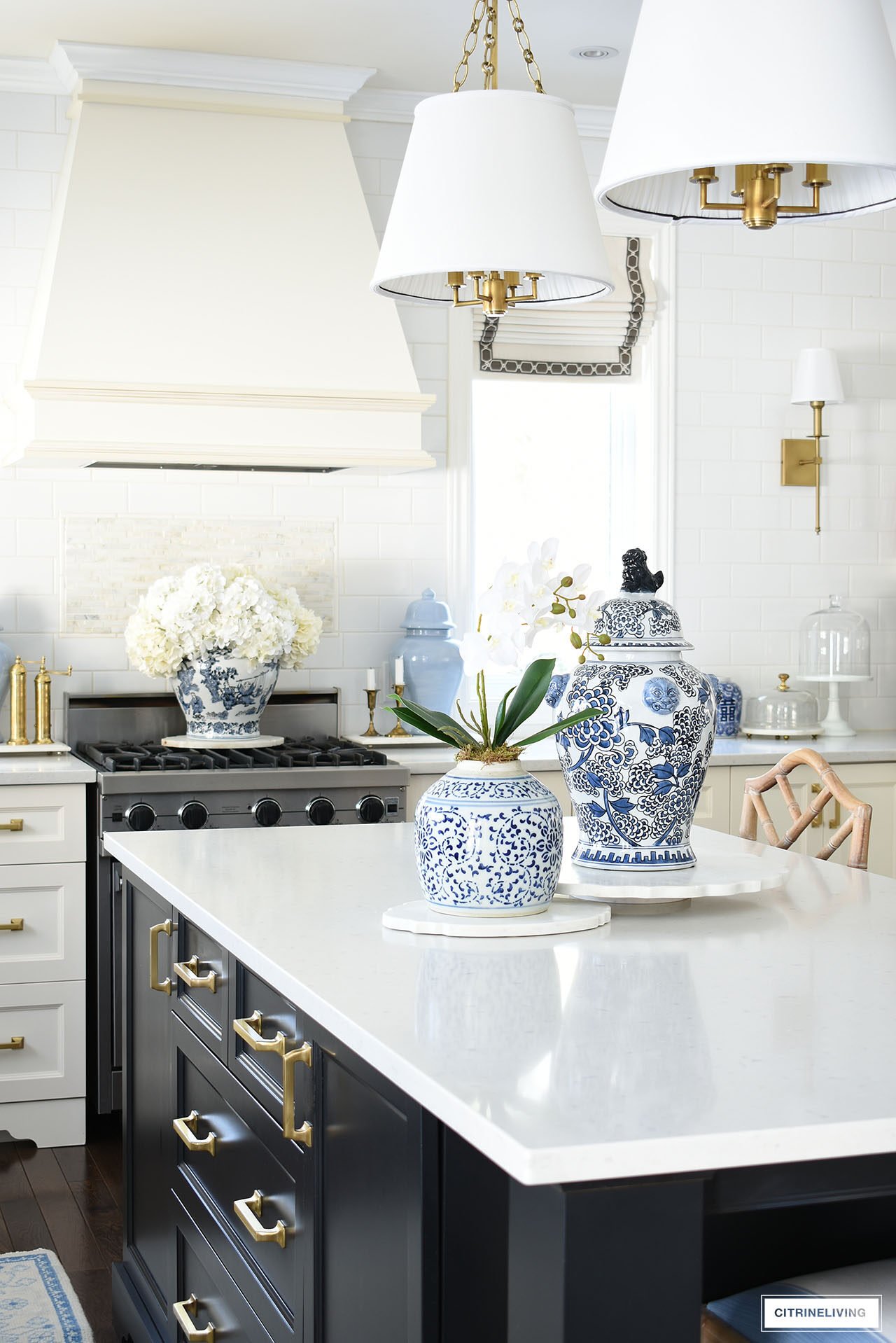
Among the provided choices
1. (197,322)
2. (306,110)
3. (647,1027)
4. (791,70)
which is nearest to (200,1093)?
(647,1027)

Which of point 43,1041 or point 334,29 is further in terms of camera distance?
point 334,29

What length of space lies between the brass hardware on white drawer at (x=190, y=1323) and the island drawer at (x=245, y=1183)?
0.45 ft

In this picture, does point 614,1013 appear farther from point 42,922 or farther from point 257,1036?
point 42,922

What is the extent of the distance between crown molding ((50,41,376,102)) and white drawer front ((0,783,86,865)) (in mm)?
2153

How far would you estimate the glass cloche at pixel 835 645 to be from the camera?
530cm

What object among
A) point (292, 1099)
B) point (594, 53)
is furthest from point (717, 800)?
point (292, 1099)

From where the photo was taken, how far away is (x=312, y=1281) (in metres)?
1.77

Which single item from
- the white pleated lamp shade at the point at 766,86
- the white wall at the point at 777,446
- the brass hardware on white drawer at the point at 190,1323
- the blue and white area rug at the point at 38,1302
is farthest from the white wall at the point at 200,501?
the white pleated lamp shade at the point at 766,86

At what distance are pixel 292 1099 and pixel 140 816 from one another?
2.21 metres

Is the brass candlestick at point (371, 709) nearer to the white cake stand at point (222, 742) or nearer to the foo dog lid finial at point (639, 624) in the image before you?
the white cake stand at point (222, 742)

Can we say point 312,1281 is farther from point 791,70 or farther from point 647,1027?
point 791,70

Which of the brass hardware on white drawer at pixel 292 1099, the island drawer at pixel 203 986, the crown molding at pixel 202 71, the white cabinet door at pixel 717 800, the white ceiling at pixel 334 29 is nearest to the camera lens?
the brass hardware on white drawer at pixel 292 1099

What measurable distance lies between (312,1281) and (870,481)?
4.36 m

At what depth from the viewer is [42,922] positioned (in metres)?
3.98
